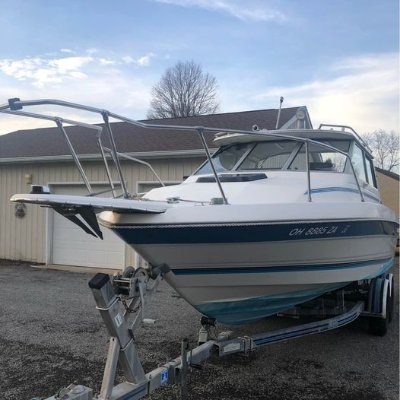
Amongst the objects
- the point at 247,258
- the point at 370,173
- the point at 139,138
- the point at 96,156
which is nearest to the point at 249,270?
the point at 247,258

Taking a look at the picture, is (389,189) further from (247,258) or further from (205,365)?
(247,258)

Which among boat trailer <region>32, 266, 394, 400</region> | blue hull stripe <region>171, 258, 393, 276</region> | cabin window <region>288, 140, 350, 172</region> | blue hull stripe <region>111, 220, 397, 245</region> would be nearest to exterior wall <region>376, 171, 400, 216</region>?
cabin window <region>288, 140, 350, 172</region>

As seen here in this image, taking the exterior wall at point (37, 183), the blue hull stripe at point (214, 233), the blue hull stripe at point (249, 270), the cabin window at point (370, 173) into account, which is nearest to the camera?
the blue hull stripe at point (214, 233)

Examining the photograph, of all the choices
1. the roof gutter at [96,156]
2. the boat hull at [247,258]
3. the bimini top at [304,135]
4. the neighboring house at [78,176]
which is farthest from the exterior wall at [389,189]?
the boat hull at [247,258]

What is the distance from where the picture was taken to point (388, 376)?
4844 millimetres

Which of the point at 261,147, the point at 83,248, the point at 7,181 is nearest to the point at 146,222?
the point at 261,147

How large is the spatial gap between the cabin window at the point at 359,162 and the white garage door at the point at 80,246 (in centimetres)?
659

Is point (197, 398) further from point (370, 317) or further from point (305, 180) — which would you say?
point (370, 317)

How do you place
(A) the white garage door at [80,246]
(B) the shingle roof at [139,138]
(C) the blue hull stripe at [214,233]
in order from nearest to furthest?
(C) the blue hull stripe at [214,233] < (A) the white garage door at [80,246] < (B) the shingle roof at [139,138]

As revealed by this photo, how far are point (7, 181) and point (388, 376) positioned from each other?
11442mm

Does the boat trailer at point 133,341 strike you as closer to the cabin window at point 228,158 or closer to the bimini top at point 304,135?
the cabin window at point 228,158

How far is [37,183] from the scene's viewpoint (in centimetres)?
1289

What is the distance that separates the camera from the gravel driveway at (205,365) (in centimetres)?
446

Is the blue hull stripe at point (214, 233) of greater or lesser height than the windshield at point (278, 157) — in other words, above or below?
below
